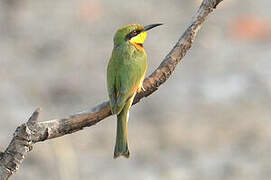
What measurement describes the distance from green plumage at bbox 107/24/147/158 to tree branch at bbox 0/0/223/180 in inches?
2.7

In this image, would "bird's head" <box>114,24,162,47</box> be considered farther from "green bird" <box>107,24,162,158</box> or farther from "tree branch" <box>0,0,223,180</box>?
"tree branch" <box>0,0,223,180</box>

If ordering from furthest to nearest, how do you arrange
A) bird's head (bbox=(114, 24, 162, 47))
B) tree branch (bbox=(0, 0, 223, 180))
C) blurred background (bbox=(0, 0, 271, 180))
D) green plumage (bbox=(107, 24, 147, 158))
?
blurred background (bbox=(0, 0, 271, 180))
bird's head (bbox=(114, 24, 162, 47))
green plumage (bbox=(107, 24, 147, 158))
tree branch (bbox=(0, 0, 223, 180))

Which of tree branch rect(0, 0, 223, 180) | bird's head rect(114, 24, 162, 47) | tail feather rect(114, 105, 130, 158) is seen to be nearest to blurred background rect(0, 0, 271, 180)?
bird's head rect(114, 24, 162, 47)

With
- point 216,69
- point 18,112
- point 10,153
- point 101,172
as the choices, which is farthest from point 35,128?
point 216,69

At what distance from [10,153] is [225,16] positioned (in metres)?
6.60

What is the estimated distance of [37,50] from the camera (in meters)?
8.52

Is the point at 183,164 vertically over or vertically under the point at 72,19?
under

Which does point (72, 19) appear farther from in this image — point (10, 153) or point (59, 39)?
point (10, 153)

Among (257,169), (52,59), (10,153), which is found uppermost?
(10,153)

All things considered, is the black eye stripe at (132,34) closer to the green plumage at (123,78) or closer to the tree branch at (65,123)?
the green plumage at (123,78)

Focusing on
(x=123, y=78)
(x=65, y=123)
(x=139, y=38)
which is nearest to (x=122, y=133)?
(x=123, y=78)

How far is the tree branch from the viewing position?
8.75ft

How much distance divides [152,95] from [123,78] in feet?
13.6

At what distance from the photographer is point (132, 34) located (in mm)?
3738
